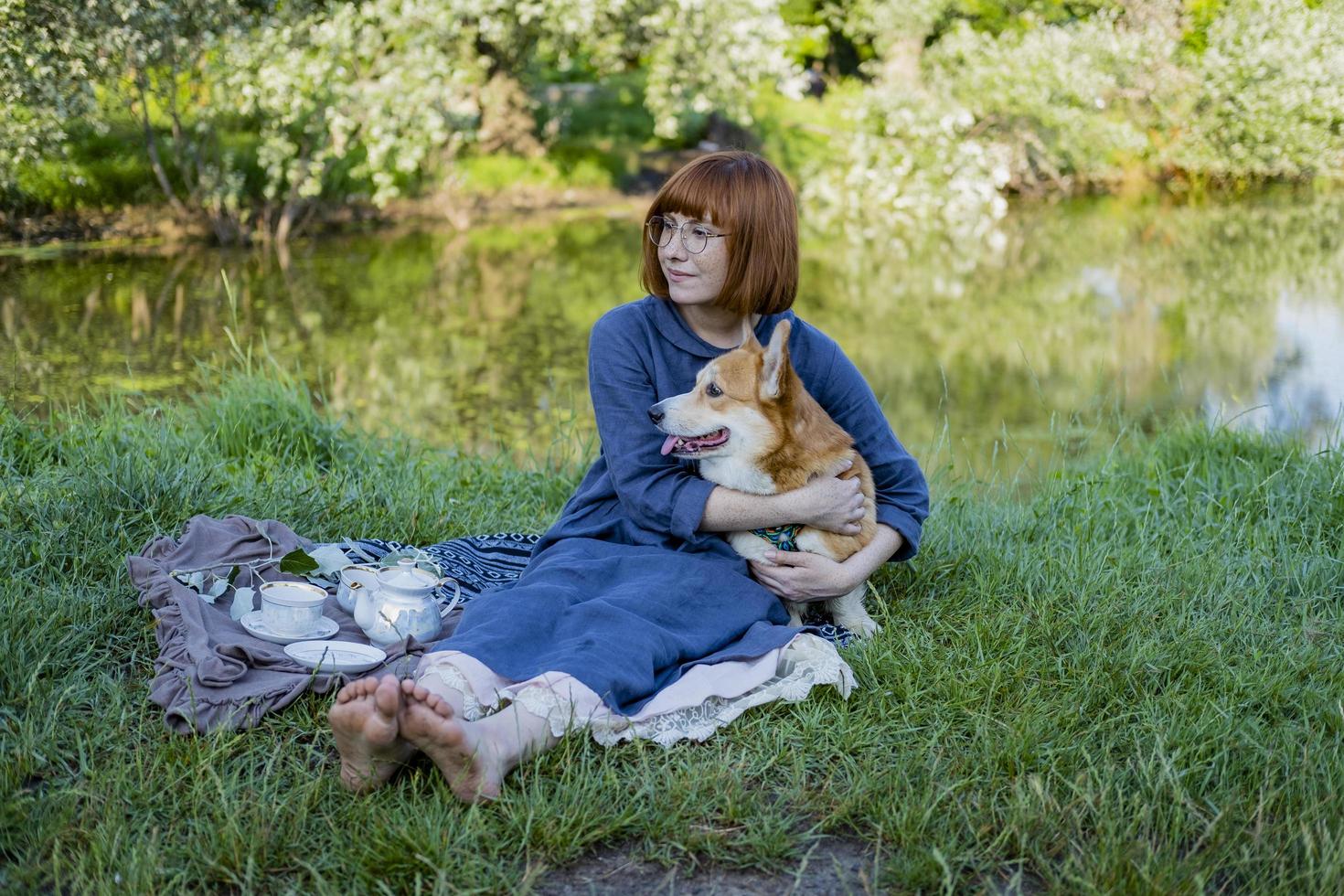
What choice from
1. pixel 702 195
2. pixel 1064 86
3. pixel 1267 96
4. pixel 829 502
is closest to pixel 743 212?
pixel 702 195

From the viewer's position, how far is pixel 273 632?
120 inches

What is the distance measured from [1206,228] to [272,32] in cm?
1175

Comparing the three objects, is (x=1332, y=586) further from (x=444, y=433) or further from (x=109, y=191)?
(x=109, y=191)

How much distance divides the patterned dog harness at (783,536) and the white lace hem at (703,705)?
0.27m

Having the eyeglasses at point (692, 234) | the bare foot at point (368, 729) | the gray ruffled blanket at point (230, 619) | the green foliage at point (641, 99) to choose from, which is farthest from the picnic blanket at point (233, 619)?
the green foliage at point (641, 99)

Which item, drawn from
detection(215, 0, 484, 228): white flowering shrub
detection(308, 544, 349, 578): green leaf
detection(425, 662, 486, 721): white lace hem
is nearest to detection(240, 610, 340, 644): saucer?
detection(308, 544, 349, 578): green leaf

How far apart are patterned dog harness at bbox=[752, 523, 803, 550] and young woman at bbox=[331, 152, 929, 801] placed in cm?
4

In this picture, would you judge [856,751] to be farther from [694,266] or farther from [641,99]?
[641,99]

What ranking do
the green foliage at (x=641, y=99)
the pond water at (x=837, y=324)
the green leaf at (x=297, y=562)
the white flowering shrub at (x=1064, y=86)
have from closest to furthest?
the green leaf at (x=297, y=562), the pond water at (x=837, y=324), the green foliage at (x=641, y=99), the white flowering shrub at (x=1064, y=86)

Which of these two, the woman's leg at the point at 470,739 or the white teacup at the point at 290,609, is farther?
the white teacup at the point at 290,609

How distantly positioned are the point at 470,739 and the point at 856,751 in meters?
0.95

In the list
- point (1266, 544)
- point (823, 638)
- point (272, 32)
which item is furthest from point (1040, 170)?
point (823, 638)

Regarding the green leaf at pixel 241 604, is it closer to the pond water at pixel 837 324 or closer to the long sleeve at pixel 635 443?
the long sleeve at pixel 635 443

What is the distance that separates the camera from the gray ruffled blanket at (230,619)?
270 cm
